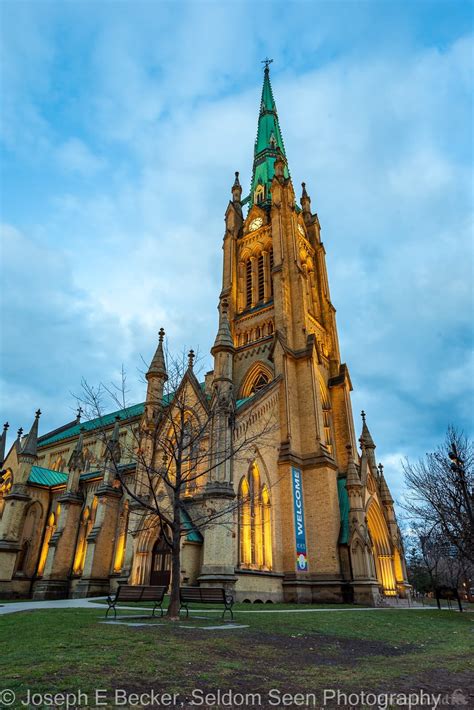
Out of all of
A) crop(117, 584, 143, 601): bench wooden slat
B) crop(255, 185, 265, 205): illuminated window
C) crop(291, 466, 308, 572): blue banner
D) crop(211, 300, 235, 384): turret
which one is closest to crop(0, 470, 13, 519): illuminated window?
crop(211, 300, 235, 384): turret

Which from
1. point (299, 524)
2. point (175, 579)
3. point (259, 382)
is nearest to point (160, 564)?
point (299, 524)

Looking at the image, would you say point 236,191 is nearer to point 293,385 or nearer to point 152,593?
point 293,385

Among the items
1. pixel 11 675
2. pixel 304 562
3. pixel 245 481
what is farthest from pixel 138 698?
pixel 304 562

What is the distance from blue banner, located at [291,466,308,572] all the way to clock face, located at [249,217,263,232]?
2627cm

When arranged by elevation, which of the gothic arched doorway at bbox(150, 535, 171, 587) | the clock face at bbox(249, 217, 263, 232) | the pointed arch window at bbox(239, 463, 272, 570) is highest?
the clock face at bbox(249, 217, 263, 232)

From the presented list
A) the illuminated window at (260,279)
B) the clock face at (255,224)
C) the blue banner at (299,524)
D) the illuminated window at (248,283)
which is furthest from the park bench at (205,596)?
the clock face at (255,224)

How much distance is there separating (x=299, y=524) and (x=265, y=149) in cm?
4634

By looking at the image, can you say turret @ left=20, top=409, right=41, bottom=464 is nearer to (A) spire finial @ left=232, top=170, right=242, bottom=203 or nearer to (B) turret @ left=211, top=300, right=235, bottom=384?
(B) turret @ left=211, top=300, right=235, bottom=384

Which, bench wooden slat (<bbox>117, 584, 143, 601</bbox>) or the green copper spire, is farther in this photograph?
the green copper spire

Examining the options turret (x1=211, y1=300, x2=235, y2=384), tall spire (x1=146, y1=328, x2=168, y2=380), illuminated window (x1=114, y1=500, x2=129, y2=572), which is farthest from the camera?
tall spire (x1=146, y1=328, x2=168, y2=380)

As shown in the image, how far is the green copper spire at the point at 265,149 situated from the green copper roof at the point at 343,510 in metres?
31.5

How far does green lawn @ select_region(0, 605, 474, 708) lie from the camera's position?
5.68 metres

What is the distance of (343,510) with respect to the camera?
30266 millimetres

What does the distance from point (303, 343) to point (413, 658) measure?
89.3 feet
